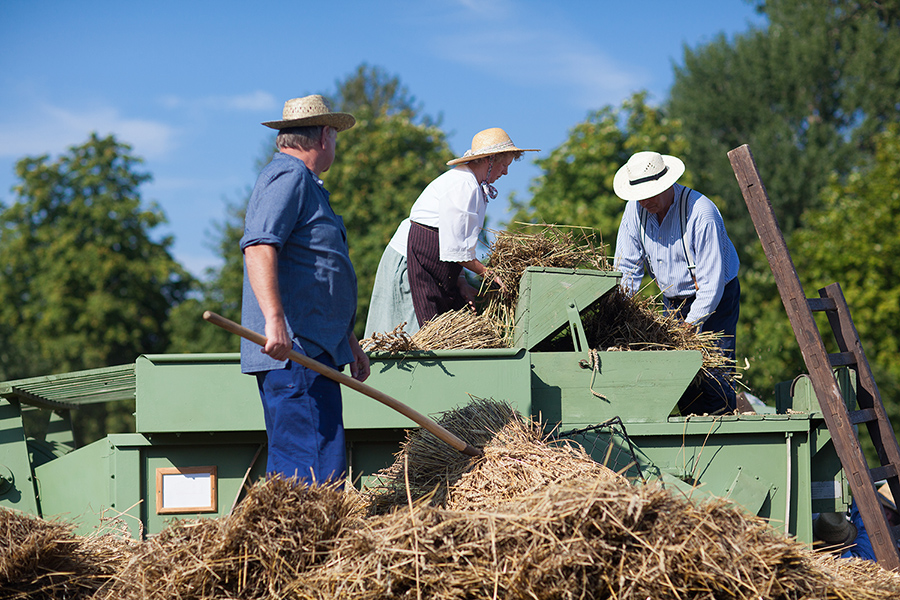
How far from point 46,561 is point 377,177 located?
20.5 metres

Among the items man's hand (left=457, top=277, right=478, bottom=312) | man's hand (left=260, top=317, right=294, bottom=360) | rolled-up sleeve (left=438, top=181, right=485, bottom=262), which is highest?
rolled-up sleeve (left=438, top=181, right=485, bottom=262)

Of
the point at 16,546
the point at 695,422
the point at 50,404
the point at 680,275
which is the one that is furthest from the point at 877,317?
the point at 16,546

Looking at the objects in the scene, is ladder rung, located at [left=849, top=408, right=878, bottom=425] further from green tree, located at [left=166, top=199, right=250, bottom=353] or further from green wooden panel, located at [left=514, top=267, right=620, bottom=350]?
green tree, located at [left=166, top=199, right=250, bottom=353]

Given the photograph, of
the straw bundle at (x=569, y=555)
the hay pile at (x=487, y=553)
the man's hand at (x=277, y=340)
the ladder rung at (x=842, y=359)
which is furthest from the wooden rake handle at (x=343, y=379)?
the ladder rung at (x=842, y=359)

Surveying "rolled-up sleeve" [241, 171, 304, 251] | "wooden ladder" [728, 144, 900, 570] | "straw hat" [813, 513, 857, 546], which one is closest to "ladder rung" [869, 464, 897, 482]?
"wooden ladder" [728, 144, 900, 570]

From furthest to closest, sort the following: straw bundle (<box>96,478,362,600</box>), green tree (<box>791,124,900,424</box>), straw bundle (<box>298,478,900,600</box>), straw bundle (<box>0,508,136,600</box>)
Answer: green tree (<box>791,124,900,424</box>) < straw bundle (<box>0,508,136,600</box>) < straw bundle (<box>96,478,362,600</box>) < straw bundle (<box>298,478,900,600</box>)

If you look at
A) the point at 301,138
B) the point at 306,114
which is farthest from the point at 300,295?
the point at 306,114

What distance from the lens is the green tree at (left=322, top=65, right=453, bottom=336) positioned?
68.7 feet

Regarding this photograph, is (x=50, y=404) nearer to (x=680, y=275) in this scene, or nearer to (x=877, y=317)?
(x=680, y=275)

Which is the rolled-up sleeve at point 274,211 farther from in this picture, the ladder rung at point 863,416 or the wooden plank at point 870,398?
the wooden plank at point 870,398

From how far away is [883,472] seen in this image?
14.9 feet

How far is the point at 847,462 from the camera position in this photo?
4254mm

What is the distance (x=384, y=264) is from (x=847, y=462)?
295 centimetres

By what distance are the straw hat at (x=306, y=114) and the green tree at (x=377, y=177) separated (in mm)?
16211
